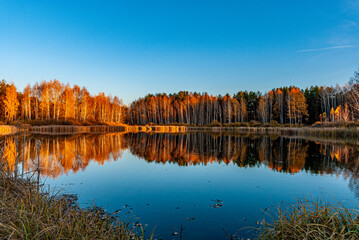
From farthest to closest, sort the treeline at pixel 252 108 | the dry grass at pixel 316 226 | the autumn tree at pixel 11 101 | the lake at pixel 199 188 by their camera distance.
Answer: the treeline at pixel 252 108, the autumn tree at pixel 11 101, the lake at pixel 199 188, the dry grass at pixel 316 226

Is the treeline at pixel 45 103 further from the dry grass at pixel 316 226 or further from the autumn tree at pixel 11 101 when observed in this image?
the dry grass at pixel 316 226

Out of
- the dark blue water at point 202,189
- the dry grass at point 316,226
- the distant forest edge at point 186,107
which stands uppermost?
the distant forest edge at point 186,107

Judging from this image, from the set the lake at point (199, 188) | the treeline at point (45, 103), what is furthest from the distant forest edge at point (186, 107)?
the lake at point (199, 188)

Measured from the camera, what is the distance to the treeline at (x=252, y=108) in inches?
2520

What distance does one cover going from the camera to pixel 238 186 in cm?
793

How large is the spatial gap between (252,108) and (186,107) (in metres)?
25.9

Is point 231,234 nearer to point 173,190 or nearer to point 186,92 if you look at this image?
point 173,190

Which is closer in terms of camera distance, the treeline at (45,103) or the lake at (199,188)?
the lake at (199,188)

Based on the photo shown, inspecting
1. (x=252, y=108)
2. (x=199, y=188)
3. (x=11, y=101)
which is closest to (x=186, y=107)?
(x=252, y=108)

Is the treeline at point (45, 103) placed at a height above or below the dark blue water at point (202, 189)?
above

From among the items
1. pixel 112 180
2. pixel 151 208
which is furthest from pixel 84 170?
pixel 151 208

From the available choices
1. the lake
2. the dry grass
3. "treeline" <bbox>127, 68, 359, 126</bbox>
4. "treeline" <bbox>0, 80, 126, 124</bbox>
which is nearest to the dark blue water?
the lake

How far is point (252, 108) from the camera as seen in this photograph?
83000 mm

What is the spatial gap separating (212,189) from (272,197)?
1.97 meters
